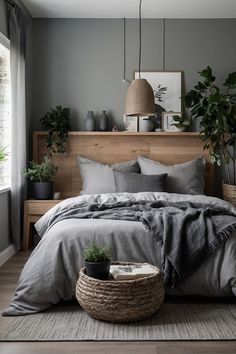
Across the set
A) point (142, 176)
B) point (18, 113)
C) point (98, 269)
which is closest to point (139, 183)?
point (142, 176)

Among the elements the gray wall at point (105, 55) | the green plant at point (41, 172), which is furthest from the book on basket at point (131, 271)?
the gray wall at point (105, 55)

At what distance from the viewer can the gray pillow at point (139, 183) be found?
193 inches

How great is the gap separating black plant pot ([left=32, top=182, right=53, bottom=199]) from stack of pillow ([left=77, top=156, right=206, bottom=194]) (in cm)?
40

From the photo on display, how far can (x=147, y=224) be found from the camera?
3.37 m

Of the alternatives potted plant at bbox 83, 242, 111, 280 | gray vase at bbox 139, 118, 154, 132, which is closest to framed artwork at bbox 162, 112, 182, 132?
gray vase at bbox 139, 118, 154, 132

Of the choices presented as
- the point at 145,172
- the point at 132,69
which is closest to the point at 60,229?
the point at 145,172

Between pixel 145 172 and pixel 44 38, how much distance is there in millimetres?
2157

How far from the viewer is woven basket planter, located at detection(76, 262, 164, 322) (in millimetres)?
2840

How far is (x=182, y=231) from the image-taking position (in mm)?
3350

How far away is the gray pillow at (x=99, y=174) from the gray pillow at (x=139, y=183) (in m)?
0.20

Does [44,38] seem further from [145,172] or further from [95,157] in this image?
[145,172]

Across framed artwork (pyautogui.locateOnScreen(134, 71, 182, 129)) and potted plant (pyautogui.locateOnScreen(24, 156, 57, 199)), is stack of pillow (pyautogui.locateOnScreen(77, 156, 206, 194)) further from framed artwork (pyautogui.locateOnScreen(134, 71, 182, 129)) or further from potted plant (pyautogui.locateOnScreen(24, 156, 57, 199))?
Answer: framed artwork (pyautogui.locateOnScreen(134, 71, 182, 129))

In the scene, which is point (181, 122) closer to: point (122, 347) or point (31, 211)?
point (31, 211)

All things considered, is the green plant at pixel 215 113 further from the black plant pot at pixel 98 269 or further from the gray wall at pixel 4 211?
the black plant pot at pixel 98 269
